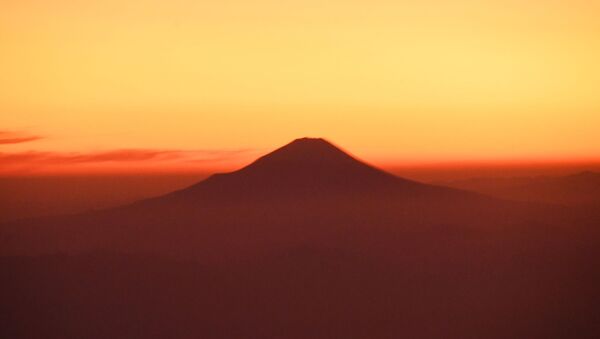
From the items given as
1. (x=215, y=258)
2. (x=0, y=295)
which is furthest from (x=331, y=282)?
(x=0, y=295)

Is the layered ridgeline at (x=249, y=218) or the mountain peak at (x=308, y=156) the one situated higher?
the mountain peak at (x=308, y=156)

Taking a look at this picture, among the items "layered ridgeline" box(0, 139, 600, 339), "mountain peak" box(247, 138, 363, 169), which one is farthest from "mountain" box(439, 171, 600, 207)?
"mountain peak" box(247, 138, 363, 169)

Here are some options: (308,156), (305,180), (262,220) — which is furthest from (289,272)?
(308,156)

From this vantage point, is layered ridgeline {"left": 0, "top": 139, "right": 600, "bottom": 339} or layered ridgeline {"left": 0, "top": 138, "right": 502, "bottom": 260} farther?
layered ridgeline {"left": 0, "top": 138, "right": 502, "bottom": 260}

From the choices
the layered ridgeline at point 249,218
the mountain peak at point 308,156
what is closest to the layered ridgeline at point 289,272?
the layered ridgeline at point 249,218

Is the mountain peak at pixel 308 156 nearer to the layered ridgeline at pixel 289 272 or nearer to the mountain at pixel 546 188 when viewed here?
the layered ridgeline at pixel 289 272

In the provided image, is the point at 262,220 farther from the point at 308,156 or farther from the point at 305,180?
the point at 308,156

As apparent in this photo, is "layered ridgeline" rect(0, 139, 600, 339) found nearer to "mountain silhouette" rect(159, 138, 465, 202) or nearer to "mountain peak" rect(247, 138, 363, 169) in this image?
"mountain silhouette" rect(159, 138, 465, 202)
